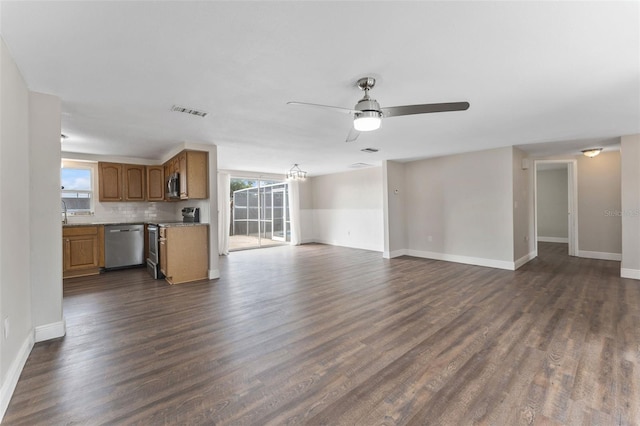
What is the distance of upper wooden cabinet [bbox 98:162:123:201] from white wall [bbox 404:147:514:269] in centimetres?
623

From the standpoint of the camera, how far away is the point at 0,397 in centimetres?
162

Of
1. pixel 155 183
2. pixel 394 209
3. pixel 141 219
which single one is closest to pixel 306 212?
pixel 394 209

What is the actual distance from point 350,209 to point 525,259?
4.32m

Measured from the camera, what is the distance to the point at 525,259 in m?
5.60

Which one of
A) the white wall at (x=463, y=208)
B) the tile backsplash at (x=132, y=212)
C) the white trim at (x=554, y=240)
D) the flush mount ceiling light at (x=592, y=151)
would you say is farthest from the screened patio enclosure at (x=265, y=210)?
the white trim at (x=554, y=240)

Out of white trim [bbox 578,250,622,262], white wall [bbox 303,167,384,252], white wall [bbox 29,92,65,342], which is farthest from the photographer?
white wall [bbox 303,167,384,252]

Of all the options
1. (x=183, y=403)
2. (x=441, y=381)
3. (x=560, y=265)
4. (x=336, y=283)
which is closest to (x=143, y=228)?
(x=336, y=283)

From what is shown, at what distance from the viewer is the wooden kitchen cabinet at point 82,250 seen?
190 inches

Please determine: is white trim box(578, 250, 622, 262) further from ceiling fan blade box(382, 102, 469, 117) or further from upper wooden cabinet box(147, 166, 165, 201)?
upper wooden cabinet box(147, 166, 165, 201)

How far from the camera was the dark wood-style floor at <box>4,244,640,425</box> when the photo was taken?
1.66m

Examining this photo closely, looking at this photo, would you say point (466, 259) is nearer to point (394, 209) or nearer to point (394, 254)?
point (394, 254)

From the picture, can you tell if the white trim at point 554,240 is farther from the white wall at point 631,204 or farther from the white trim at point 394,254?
the white trim at point 394,254

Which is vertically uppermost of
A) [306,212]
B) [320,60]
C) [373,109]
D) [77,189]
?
[320,60]

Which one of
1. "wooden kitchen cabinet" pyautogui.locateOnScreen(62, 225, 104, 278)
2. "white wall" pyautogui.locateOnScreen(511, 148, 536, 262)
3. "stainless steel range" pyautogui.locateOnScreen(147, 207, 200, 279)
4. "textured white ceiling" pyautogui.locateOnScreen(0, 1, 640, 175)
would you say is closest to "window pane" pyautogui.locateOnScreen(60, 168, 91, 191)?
"wooden kitchen cabinet" pyautogui.locateOnScreen(62, 225, 104, 278)
